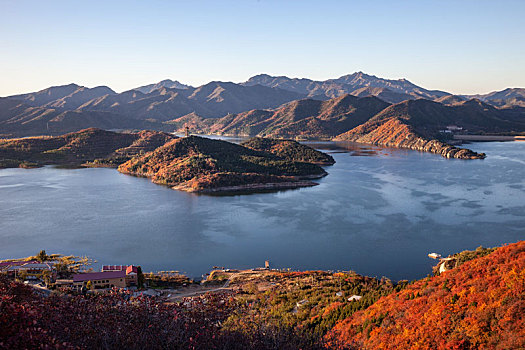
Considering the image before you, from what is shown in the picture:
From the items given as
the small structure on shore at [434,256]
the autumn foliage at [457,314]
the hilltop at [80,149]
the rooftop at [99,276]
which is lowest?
the small structure on shore at [434,256]

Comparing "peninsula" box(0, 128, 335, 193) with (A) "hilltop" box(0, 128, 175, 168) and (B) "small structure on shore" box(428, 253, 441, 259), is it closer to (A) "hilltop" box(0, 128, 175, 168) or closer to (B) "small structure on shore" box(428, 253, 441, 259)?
(A) "hilltop" box(0, 128, 175, 168)

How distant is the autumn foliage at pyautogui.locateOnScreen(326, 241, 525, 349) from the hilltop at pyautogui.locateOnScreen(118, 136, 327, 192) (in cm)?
7592

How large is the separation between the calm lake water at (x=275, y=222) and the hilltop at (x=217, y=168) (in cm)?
693

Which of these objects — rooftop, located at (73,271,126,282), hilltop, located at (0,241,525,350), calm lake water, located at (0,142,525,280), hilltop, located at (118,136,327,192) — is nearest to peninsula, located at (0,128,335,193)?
hilltop, located at (118,136,327,192)

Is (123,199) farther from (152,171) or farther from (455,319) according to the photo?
(455,319)

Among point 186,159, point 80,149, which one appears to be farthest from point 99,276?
point 80,149

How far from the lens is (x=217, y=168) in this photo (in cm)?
10606

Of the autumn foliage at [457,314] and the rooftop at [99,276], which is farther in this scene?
the rooftop at [99,276]

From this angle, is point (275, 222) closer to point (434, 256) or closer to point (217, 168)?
point (434, 256)

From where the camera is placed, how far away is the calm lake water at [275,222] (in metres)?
50.8

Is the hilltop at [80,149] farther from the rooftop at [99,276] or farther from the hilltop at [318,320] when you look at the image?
the hilltop at [318,320]

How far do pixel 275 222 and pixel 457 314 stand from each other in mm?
49739

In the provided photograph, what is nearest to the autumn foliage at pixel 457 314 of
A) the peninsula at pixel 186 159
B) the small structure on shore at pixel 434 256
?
the small structure on shore at pixel 434 256

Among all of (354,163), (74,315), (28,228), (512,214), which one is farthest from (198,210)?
(354,163)
